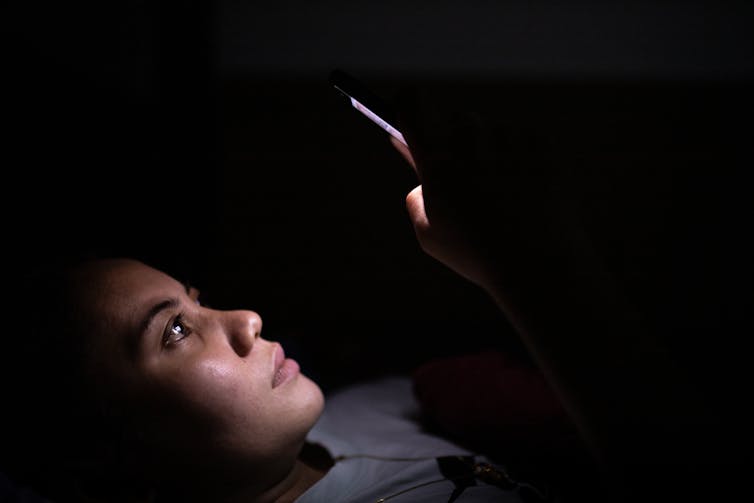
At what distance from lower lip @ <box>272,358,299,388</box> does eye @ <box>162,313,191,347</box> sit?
14cm

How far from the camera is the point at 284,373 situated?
32.1 inches

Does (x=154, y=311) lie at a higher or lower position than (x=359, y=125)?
lower

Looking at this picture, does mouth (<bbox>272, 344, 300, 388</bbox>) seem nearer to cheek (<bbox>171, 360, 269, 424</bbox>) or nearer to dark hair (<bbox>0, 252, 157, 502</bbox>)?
cheek (<bbox>171, 360, 269, 424</bbox>)

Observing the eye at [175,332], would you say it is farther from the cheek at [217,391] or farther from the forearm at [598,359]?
the forearm at [598,359]

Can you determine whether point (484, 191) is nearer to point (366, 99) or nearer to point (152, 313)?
point (366, 99)

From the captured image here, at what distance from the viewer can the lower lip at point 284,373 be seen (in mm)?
794

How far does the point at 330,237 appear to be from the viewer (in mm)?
1454

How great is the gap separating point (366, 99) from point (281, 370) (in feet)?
1.36

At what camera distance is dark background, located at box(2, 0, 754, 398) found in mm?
1378

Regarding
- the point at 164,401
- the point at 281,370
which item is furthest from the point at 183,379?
the point at 281,370

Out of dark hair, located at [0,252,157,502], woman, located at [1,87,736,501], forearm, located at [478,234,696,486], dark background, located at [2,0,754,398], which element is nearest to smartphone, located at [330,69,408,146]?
woman, located at [1,87,736,501]

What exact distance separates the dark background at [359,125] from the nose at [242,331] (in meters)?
0.55

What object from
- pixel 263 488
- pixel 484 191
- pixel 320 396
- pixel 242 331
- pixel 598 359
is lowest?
pixel 263 488

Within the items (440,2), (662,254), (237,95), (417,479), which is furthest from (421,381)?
(440,2)
